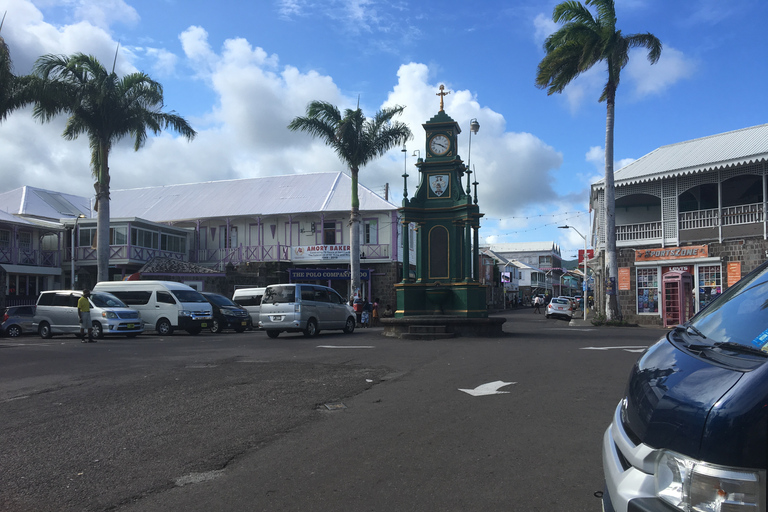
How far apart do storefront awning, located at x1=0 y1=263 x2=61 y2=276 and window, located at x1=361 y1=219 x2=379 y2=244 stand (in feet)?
61.7

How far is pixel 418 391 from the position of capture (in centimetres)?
840

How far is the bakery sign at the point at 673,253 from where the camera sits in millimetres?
26125

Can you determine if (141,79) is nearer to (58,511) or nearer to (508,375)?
(508,375)

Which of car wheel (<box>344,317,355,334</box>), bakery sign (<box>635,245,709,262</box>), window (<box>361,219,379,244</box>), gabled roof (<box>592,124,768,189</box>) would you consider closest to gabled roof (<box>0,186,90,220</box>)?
window (<box>361,219,379,244</box>)

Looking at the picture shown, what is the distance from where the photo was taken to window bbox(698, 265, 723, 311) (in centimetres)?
2577

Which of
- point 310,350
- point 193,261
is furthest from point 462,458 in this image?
point 193,261

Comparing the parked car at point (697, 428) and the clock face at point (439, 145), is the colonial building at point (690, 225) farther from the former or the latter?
the parked car at point (697, 428)

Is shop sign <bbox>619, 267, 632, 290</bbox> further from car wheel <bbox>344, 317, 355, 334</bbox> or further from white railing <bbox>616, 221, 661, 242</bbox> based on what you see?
car wheel <bbox>344, 317, 355, 334</bbox>

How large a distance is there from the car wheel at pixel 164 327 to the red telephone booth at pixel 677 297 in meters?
19.8

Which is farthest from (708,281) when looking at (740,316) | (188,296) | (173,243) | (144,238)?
(173,243)

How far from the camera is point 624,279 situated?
1114 inches

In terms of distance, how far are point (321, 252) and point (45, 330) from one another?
18372mm

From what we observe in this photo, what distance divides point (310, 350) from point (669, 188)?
2021cm

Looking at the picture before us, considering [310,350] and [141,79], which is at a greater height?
[141,79]
